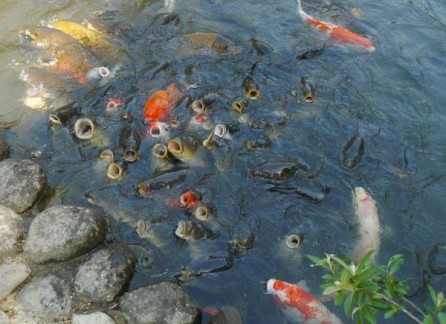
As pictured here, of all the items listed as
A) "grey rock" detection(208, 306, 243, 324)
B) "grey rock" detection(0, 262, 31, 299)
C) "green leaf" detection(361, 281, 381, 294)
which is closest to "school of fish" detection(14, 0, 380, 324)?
"grey rock" detection(208, 306, 243, 324)

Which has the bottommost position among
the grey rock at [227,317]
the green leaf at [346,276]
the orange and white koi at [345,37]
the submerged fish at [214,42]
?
the grey rock at [227,317]

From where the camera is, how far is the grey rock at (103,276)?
14.5 feet

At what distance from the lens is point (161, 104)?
6129mm

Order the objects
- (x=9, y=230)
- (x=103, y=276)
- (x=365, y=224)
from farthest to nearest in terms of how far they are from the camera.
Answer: (x=365, y=224), (x=9, y=230), (x=103, y=276)

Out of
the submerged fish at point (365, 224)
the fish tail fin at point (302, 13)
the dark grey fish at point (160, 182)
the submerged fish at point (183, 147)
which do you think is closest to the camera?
the submerged fish at point (365, 224)

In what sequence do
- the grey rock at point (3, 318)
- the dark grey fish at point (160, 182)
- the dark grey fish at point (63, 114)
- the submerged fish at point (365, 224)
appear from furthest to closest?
the dark grey fish at point (63, 114), the dark grey fish at point (160, 182), the submerged fish at point (365, 224), the grey rock at point (3, 318)

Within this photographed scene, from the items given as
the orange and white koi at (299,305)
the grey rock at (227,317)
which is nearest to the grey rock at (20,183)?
Answer: the grey rock at (227,317)

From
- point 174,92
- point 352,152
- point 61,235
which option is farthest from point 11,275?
point 352,152

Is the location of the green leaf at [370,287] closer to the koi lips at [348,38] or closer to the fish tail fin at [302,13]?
the koi lips at [348,38]

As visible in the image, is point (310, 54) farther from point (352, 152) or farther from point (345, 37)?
point (352, 152)

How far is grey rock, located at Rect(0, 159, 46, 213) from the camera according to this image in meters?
5.19

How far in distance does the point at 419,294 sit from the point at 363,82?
3.24 meters

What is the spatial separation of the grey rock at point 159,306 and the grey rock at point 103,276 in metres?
0.16

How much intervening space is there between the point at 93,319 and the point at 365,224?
9.52ft
